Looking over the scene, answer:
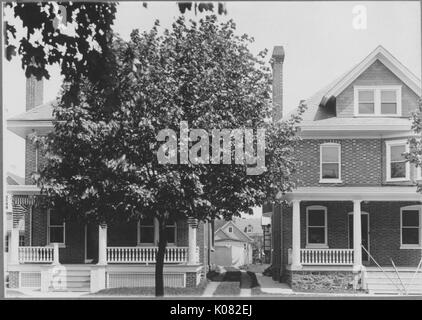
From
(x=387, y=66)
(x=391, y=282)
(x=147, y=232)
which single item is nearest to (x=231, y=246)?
(x=147, y=232)

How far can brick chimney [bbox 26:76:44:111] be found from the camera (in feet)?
59.2

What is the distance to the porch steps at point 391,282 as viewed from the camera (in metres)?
16.3

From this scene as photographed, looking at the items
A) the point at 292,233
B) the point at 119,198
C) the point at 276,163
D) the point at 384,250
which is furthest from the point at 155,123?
the point at 384,250

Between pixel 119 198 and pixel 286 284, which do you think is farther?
pixel 286 284

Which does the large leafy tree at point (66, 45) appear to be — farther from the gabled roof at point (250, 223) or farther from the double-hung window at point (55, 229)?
the double-hung window at point (55, 229)

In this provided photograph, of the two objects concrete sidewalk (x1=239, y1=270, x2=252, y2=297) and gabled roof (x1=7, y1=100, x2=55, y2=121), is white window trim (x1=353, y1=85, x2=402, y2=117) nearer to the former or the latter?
concrete sidewalk (x1=239, y1=270, x2=252, y2=297)

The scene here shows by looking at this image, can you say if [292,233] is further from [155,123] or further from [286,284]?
[155,123]

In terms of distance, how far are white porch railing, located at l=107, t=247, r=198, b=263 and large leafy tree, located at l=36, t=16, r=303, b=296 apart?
2986 millimetres

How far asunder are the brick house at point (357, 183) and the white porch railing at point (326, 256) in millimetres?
28

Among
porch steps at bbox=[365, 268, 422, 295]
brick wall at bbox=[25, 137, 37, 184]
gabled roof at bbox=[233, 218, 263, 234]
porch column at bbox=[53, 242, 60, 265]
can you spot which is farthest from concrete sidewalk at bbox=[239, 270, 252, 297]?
brick wall at bbox=[25, 137, 37, 184]

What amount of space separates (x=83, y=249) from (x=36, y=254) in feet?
3.99

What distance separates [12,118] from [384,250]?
10.7 m

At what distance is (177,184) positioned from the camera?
1255cm

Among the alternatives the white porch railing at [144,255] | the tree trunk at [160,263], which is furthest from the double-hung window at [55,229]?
the tree trunk at [160,263]
